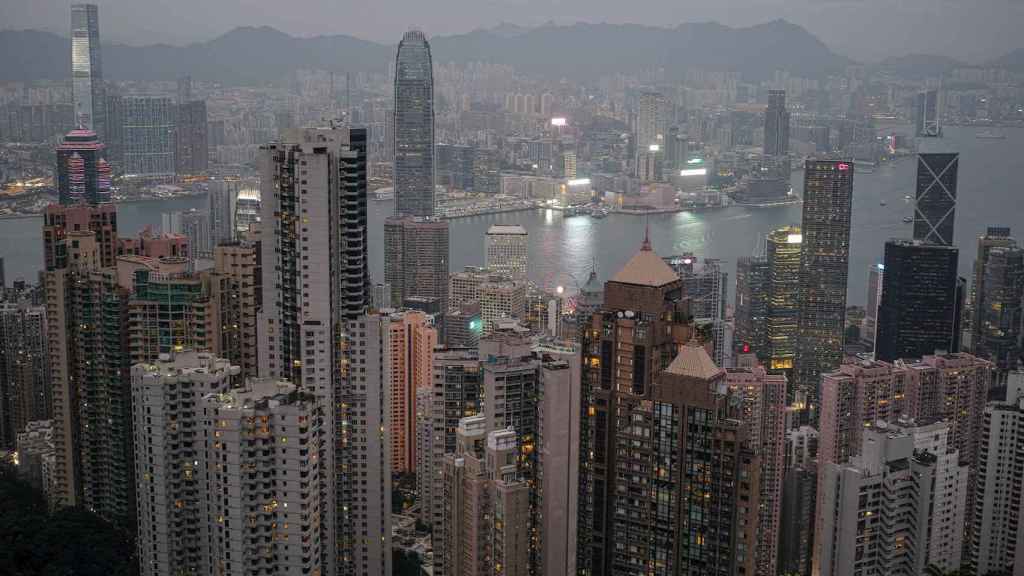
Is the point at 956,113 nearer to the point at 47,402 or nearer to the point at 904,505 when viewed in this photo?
the point at 904,505

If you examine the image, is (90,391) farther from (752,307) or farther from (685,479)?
(752,307)

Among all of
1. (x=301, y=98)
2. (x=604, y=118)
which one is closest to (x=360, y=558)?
(x=301, y=98)

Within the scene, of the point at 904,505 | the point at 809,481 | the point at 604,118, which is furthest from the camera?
the point at 604,118

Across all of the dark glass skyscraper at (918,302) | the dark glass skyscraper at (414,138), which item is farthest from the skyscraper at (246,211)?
the dark glass skyscraper at (918,302)

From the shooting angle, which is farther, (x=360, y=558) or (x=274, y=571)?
(x=360, y=558)

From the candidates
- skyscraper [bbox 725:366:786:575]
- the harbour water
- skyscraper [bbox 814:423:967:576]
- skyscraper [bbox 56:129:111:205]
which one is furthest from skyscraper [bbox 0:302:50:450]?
skyscraper [bbox 814:423:967:576]

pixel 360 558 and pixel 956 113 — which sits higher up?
pixel 956 113

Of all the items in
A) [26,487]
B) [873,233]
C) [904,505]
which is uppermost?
[873,233]
